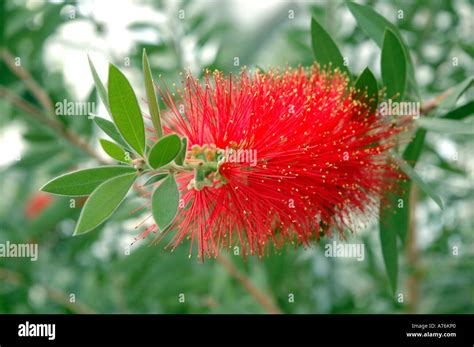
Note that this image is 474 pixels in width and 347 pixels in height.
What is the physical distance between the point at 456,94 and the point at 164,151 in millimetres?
588

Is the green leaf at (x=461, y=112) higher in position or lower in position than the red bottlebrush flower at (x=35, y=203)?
lower

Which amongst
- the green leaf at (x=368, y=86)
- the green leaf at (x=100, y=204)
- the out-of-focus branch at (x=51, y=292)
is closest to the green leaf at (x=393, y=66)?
the green leaf at (x=368, y=86)

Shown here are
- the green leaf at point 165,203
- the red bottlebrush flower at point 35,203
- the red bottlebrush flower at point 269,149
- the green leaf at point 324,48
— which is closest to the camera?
the green leaf at point 165,203

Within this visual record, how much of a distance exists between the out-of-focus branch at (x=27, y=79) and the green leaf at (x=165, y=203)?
3.35ft

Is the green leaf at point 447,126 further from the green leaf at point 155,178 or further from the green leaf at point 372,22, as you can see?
the green leaf at point 155,178

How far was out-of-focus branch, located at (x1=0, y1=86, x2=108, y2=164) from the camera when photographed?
1.67 metres

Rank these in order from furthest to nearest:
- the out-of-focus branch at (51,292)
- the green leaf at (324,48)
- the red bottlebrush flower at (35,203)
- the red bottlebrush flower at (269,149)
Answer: the red bottlebrush flower at (35,203), the out-of-focus branch at (51,292), the green leaf at (324,48), the red bottlebrush flower at (269,149)

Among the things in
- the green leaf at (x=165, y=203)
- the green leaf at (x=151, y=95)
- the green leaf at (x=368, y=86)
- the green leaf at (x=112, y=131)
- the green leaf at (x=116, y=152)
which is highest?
the green leaf at (x=368, y=86)

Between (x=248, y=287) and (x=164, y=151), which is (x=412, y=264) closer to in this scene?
(x=248, y=287)

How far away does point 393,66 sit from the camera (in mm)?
1041

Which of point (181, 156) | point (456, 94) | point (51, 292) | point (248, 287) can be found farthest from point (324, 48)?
point (51, 292)

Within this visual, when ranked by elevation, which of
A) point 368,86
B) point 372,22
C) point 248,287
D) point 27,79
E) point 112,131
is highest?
point 27,79

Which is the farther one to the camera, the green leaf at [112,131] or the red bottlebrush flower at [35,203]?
the red bottlebrush flower at [35,203]

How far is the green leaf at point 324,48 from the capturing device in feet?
3.55
